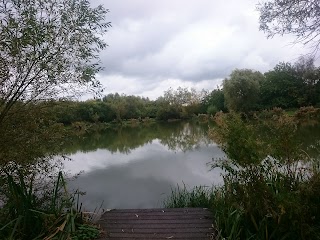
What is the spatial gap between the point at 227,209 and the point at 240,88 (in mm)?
38490

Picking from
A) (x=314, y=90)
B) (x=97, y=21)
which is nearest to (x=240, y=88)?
(x=314, y=90)

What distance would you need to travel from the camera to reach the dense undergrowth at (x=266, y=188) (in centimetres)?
342

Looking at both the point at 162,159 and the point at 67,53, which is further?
the point at 162,159

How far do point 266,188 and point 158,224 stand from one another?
76.7 inches

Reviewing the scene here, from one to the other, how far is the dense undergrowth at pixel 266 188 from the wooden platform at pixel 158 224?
53cm

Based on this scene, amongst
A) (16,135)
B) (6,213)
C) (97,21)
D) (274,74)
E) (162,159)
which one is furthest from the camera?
(274,74)

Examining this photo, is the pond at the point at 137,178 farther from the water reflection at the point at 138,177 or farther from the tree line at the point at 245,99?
the tree line at the point at 245,99

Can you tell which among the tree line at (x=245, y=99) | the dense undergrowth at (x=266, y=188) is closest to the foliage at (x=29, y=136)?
the dense undergrowth at (x=266, y=188)

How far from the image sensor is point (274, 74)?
48.0 meters

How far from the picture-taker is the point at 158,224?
4812 millimetres

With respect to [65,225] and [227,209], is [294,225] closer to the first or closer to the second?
[227,209]

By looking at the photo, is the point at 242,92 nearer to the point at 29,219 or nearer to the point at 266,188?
the point at 266,188

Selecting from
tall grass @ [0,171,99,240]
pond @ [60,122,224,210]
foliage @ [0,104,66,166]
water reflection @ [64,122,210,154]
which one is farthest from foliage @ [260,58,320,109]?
tall grass @ [0,171,99,240]

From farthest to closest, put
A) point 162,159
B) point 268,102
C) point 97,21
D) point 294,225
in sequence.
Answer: point 268,102 → point 162,159 → point 97,21 → point 294,225
